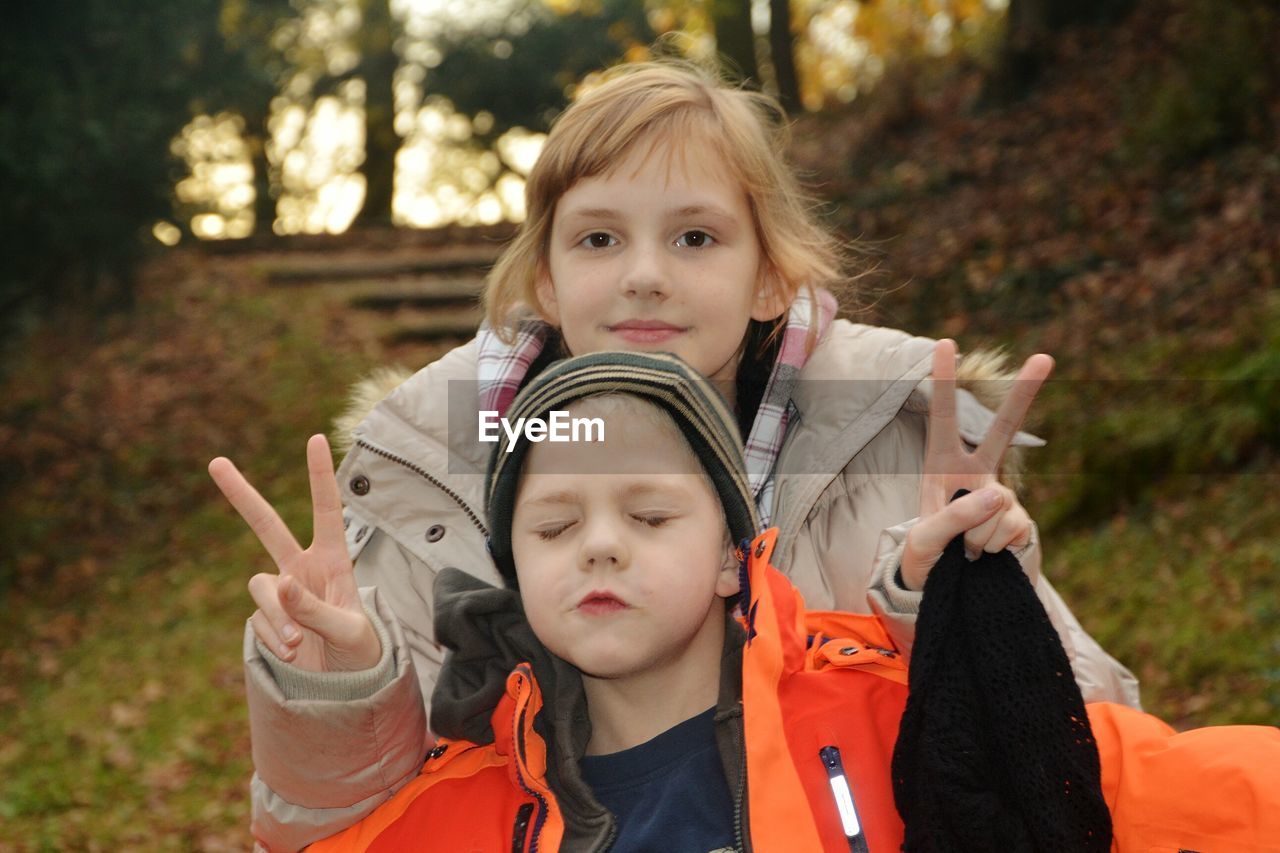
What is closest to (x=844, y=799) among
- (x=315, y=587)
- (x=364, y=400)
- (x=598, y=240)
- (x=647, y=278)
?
(x=315, y=587)

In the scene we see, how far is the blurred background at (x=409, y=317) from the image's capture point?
6.32 metres

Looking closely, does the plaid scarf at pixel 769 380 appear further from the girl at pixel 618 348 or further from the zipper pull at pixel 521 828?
the zipper pull at pixel 521 828

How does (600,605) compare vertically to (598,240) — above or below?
below

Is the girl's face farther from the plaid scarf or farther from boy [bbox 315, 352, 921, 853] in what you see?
boy [bbox 315, 352, 921, 853]

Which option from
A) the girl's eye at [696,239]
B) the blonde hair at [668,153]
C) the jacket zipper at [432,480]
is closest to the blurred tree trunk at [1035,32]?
the blonde hair at [668,153]

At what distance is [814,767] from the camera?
232 cm

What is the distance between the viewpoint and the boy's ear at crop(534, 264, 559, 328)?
10.9ft

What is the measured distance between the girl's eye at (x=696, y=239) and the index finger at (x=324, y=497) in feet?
3.22

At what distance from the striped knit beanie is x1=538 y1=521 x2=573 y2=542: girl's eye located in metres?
0.16

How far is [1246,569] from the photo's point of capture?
5.77m

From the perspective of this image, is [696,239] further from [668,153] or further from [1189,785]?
[1189,785]

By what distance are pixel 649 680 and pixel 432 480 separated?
86 centimetres

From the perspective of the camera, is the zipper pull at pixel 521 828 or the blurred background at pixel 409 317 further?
the blurred background at pixel 409 317

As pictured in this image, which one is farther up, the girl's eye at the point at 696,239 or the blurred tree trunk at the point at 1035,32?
the blurred tree trunk at the point at 1035,32
